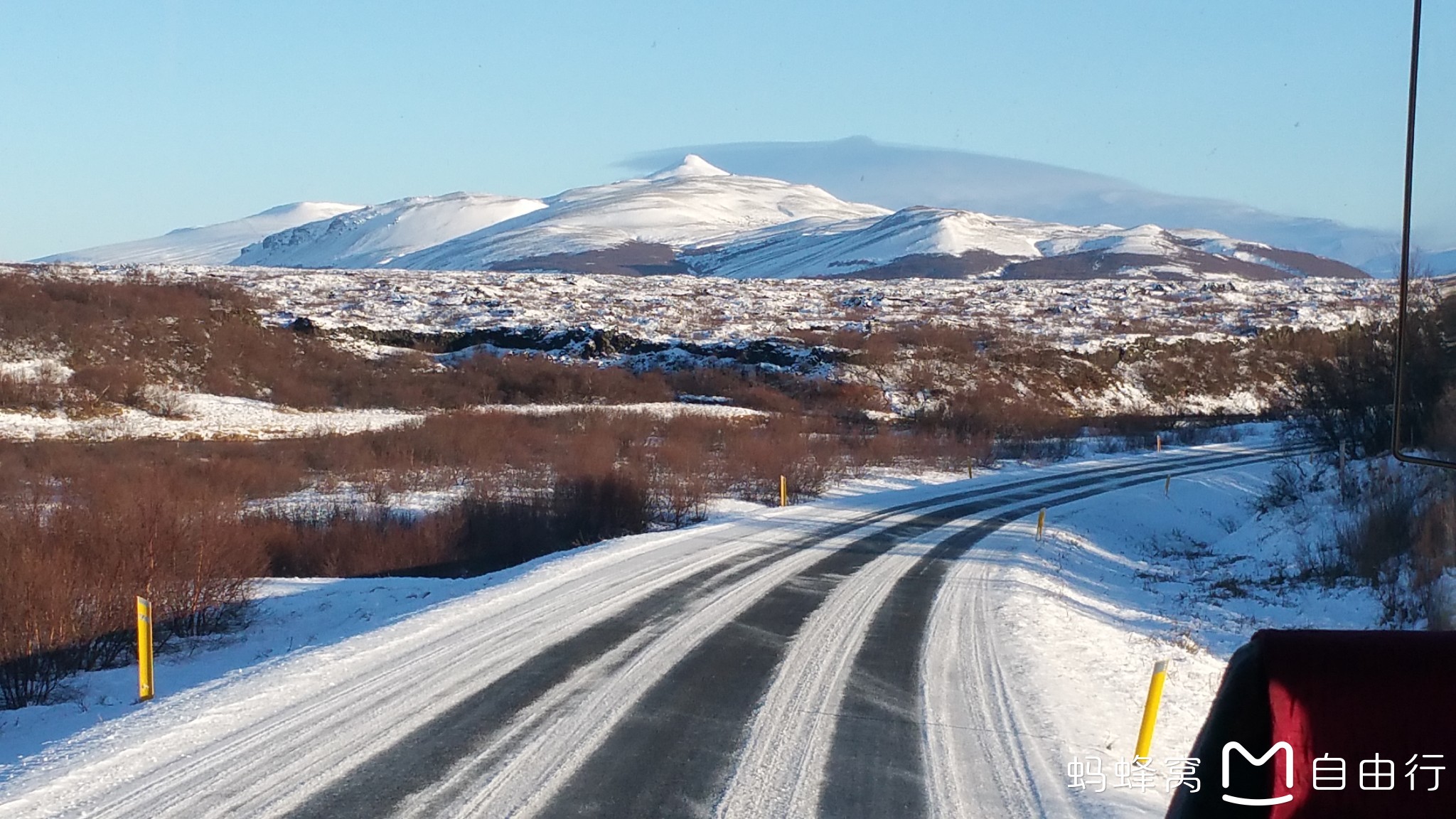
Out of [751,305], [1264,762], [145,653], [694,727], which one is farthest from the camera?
[751,305]

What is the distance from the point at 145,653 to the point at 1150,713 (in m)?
8.52

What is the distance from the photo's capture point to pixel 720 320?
7388 centimetres

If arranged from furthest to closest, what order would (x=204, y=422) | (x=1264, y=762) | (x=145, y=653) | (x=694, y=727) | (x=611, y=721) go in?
1. (x=204, y=422)
2. (x=145, y=653)
3. (x=611, y=721)
4. (x=694, y=727)
5. (x=1264, y=762)

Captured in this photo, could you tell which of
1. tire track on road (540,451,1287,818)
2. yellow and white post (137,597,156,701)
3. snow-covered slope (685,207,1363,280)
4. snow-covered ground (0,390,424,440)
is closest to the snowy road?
tire track on road (540,451,1287,818)

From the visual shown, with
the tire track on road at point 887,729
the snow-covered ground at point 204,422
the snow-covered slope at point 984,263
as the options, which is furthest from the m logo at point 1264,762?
the snow-covered slope at point 984,263

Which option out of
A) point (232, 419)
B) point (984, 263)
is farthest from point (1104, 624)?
point (984, 263)

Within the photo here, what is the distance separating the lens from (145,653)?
982 centimetres

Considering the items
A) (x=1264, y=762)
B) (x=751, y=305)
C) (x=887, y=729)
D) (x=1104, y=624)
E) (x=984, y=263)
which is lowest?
(x=1104, y=624)

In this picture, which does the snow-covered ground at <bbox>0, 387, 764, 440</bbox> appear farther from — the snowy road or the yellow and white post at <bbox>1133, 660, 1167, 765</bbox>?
the yellow and white post at <bbox>1133, 660, 1167, 765</bbox>

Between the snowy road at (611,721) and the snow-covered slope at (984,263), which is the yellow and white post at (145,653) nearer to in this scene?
the snowy road at (611,721)

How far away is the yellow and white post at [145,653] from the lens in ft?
31.9

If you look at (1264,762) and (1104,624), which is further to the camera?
(1104,624)

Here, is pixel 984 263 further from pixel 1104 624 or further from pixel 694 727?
pixel 694 727

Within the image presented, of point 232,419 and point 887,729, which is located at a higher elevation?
point 232,419
